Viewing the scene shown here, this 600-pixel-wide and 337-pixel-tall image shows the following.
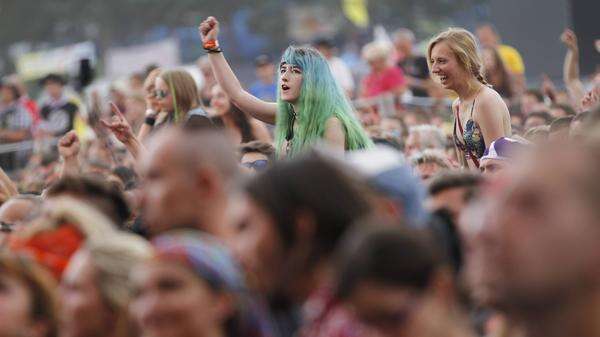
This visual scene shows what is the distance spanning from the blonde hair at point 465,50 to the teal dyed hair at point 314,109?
29.5 inches

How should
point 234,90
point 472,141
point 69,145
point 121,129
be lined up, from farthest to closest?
point 69,145
point 234,90
point 472,141
point 121,129

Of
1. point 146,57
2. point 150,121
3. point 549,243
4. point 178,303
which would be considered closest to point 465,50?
point 150,121

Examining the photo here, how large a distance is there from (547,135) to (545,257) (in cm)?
555

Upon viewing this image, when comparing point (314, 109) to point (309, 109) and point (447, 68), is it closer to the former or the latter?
point (309, 109)

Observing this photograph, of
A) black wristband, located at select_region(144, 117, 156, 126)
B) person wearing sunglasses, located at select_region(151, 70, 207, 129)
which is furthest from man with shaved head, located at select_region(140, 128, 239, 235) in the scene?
black wristband, located at select_region(144, 117, 156, 126)

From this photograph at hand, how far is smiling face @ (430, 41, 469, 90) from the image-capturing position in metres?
9.41

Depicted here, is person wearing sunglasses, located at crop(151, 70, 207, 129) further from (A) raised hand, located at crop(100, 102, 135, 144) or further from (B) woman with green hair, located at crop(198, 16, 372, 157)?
(A) raised hand, located at crop(100, 102, 135, 144)

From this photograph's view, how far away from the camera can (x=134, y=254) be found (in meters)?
5.04

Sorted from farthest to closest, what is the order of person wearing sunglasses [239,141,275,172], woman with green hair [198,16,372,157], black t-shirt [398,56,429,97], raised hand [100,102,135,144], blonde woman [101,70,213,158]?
black t-shirt [398,56,429,97]
blonde woman [101,70,213,158]
person wearing sunglasses [239,141,275,172]
raised hand [100,102,135,144]
woman with green hair [198,16,372,157]

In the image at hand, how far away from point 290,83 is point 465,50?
1.09 metres

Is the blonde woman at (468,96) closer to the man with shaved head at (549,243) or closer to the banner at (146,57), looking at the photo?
the man with shaved head at (549,243)

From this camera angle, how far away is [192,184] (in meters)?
4.88

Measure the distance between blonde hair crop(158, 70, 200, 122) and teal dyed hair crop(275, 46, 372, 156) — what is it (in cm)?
118

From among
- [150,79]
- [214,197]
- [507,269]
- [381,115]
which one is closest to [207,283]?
[214,197]
